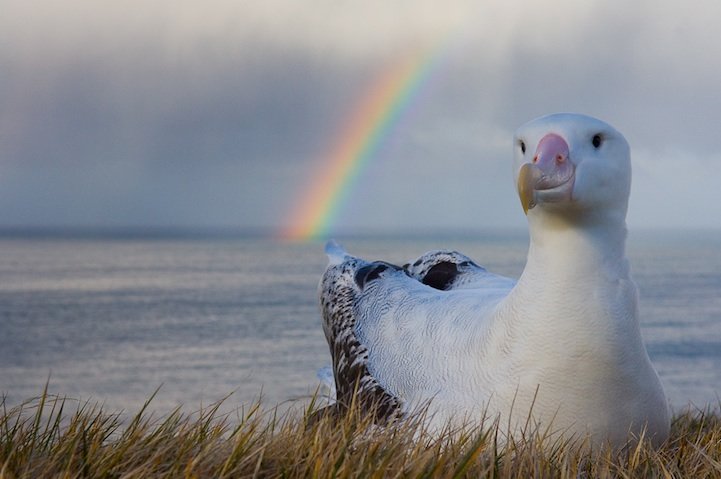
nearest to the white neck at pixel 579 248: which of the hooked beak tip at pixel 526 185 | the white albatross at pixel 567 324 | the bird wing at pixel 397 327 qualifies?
the white albatross at pixel 567 324

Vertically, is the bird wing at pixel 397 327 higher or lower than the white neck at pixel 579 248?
lower

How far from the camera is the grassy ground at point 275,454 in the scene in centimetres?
308

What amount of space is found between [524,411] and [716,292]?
4658 cm

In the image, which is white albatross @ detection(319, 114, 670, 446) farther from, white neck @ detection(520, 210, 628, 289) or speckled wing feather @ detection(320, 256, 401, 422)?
speckled wing feather @ detection(320, 256, 401, 422)

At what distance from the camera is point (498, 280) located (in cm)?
587

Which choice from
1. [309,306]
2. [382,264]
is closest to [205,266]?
[309,306]

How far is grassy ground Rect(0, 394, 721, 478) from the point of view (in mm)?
3078

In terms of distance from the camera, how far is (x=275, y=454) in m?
3.32

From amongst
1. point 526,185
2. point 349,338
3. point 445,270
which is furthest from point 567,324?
point 445,270

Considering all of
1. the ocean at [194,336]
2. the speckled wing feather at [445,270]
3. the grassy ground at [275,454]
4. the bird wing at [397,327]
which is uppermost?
the speckled wing feather at [445,270]

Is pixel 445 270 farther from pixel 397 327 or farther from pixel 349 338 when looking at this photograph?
pixel 397 327

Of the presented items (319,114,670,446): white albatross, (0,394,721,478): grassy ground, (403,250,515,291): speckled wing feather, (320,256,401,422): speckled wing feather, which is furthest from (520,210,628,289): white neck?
(403,250,515,291): speckled wing feather

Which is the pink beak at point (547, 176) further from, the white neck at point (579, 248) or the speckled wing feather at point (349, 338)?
the speckled wing feather at point (349, 338)

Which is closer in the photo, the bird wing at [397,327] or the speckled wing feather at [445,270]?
the bird wing at [397,327]
